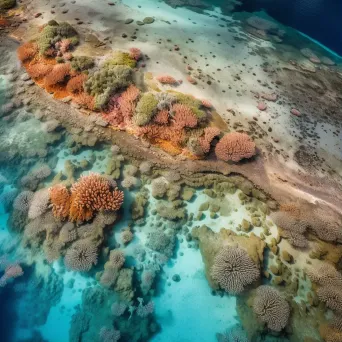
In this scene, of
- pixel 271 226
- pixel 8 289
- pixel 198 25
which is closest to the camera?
pixel 8 289

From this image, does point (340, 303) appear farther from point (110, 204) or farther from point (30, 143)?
point (30, 143)

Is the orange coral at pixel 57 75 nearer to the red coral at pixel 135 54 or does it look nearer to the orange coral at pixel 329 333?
the red coral at pixel 135 54

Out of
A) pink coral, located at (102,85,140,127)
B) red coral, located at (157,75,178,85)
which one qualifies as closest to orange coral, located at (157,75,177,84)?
red coral, located at (157,75,178,85)

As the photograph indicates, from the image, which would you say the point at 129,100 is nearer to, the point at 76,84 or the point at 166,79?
the point at 166,79

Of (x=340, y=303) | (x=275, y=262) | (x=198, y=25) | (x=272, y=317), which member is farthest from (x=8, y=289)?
(x=198, y=25)

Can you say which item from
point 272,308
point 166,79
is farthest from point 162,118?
point 272,308
